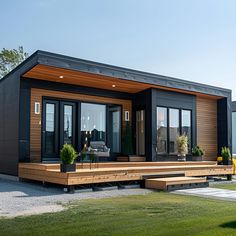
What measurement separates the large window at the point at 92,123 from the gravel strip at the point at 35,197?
307cm

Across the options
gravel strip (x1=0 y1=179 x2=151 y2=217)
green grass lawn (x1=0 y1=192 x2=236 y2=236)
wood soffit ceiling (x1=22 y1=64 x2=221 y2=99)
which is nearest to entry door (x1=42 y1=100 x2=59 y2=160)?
wood soffit ceiling (x1=22 y1=64 x2=221 y2=99)

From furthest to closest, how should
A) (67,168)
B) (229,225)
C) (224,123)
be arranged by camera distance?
1. (224,123)
2. (67,168)
3. (229,225)

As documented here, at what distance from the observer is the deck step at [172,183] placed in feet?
30.3

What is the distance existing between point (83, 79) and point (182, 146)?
16.2 feet

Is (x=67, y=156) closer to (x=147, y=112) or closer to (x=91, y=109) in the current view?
(x=91, y=109)

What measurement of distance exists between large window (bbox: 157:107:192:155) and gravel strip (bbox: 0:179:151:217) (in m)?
4.42

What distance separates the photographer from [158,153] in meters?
13.4

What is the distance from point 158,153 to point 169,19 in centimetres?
483

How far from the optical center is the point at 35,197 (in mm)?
7637

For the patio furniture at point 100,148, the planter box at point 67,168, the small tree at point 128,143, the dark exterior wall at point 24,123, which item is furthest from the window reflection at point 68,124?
the planter box at point 67,168

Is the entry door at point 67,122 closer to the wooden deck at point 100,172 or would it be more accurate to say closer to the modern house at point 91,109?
the modern house at point 91,109

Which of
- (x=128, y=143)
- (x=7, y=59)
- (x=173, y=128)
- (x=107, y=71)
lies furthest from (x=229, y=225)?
(x=7, y=59)

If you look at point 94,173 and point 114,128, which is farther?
point 114,128

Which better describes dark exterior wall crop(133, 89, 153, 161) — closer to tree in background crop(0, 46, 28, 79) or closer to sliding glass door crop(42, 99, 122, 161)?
sliding glass door crop(42, 99, 122, 161)
